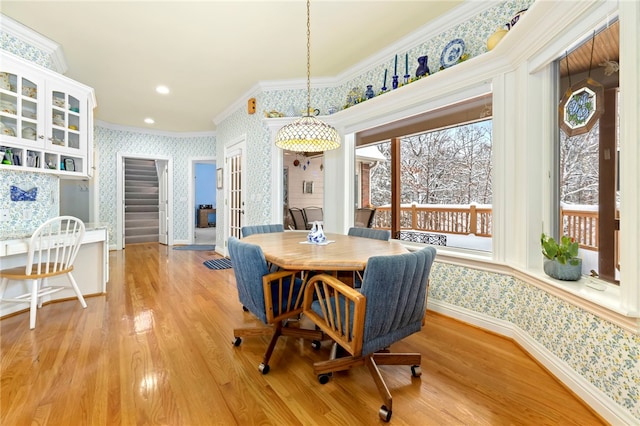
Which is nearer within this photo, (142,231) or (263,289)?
(263,289)

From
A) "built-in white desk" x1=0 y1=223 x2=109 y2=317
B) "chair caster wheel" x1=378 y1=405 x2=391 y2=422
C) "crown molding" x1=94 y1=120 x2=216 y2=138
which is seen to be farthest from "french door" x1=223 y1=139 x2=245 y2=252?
"chair caster wheel" x1=378 y1=405 x2=391 y2=422

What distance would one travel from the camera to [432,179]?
355 centimetres

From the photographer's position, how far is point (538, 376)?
1.71 metres

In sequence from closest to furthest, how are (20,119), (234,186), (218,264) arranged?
(20,119), (218,264), (234,186)

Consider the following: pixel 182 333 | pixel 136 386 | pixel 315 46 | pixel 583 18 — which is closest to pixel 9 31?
pixel 315 46

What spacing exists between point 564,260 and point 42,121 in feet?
14.3

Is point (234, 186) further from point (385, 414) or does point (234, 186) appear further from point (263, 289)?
A: point (385, 414)

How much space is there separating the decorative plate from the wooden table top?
1708 millimetres

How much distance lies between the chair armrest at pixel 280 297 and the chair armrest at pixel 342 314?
6.0 inches

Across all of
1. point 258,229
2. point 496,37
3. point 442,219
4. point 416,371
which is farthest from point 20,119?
point 442,219

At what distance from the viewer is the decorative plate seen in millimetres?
2438

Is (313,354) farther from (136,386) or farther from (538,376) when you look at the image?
(538,376)

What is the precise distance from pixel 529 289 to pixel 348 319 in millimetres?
1463

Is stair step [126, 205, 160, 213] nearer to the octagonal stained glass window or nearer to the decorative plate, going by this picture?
the decorative plate
